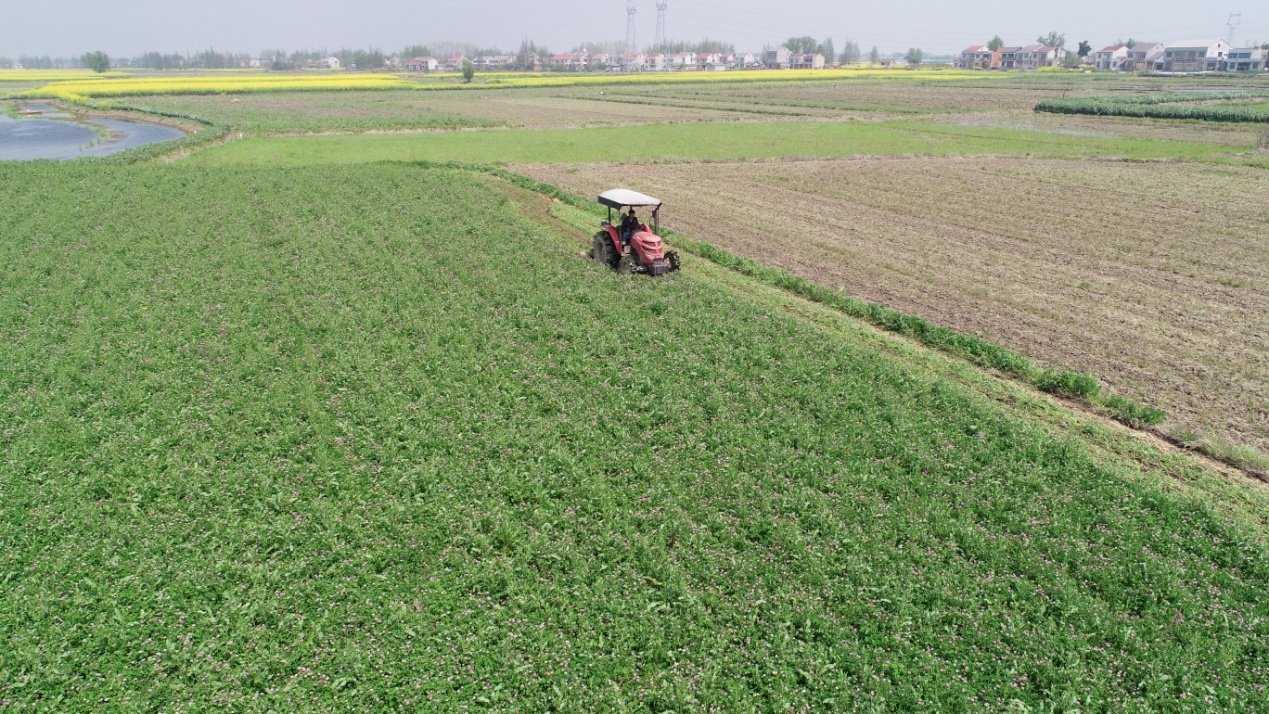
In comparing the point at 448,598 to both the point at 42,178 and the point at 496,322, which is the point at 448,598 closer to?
the point at 496,322

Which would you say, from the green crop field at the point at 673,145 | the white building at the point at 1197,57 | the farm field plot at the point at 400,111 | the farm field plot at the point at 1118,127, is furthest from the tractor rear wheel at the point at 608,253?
the white building at the point at 1197,57

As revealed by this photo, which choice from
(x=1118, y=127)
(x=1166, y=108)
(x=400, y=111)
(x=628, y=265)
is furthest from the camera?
(x=400, y=111)

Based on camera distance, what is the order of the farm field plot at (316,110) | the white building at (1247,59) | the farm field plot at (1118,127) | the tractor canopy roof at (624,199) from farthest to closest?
the white building at (1247,59)
the farm field plot at (316,110)
the farm field plot at (1118,127)
the tractor canopy roof at (624,199)

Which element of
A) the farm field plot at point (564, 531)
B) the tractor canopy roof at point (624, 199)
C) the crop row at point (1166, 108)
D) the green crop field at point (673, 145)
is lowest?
the farm field plot at point (564, 531)

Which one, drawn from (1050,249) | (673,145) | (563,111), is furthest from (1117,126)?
(563,111)

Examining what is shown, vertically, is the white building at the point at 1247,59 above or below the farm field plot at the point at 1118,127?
above

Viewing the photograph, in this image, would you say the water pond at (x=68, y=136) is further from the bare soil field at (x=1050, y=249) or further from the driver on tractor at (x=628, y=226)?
the driver on tractor at (x=628, y=226)

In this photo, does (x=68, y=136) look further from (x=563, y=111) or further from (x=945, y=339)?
(x=945, y=339)

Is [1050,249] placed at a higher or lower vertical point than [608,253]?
lower
